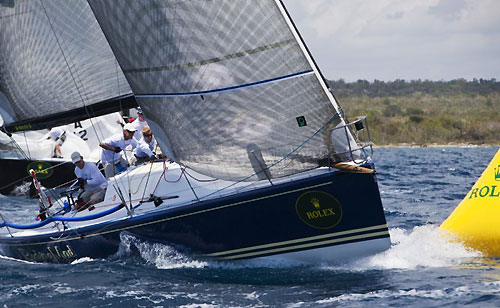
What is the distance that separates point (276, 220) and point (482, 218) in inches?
98.3

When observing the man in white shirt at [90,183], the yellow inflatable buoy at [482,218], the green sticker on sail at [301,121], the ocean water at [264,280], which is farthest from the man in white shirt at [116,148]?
the yellow inflatable buoy at [482,218]

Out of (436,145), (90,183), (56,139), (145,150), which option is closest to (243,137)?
(145,150)

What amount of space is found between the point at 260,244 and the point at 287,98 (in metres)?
1.78

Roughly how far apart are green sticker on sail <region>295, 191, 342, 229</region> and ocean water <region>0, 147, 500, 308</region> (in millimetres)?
534

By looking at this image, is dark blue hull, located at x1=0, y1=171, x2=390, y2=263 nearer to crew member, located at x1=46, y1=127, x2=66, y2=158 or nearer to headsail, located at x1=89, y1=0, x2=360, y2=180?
headsail, located at x1=89, y1=0, x2=360, y2=180

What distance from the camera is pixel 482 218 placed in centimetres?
1018

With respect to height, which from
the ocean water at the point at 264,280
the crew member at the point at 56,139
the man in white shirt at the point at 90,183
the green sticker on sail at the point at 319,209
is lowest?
the ocean water at the point at 264,280

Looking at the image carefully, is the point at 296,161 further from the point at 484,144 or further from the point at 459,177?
the point at 484,144

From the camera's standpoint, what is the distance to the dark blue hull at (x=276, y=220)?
945cm

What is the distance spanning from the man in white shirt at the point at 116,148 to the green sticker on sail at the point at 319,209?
10.6 feet

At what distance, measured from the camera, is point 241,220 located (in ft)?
32.4

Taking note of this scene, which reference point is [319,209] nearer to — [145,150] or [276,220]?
[276,220]

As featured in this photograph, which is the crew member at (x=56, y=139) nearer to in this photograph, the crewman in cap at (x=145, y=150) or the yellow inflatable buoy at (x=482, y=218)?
the crewman in cap at (x=145, y=150)

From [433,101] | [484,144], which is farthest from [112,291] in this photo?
[433,101]
